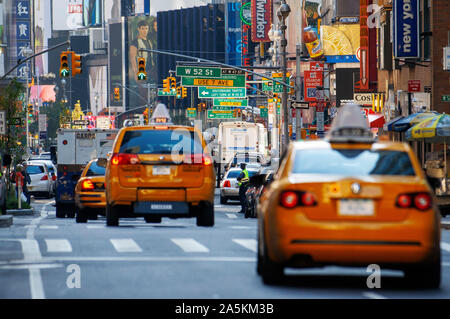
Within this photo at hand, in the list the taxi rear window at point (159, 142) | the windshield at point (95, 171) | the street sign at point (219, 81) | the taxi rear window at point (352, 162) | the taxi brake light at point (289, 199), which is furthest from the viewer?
the street sign at point (219, 81)

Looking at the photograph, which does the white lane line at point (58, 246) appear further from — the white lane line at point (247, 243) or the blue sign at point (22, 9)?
the blue sign at point (22, 9)

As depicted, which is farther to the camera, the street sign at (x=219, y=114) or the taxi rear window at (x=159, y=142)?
the street sign at (x=219, y=114)

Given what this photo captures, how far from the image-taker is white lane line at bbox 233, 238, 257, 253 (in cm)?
1821

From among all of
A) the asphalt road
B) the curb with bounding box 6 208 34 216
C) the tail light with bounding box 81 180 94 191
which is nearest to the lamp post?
the curb with bounding box 6 208 34 216

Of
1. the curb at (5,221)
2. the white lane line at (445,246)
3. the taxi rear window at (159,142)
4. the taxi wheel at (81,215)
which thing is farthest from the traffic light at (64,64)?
the white lane line at (445,246)

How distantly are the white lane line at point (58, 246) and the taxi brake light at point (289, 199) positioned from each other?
6280 mm

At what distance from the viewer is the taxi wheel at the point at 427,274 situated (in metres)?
12.2

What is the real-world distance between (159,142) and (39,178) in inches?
1191

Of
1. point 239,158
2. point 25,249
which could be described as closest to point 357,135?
point 25,249

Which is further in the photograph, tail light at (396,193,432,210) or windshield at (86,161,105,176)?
windshield at (86,161,105,176)

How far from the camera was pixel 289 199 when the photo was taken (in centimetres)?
1204

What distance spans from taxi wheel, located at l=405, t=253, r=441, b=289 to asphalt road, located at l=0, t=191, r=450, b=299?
0.14 metres

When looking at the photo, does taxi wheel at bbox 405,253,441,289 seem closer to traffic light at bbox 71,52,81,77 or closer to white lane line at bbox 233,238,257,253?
white lane line at bbox 233,238,257,253
